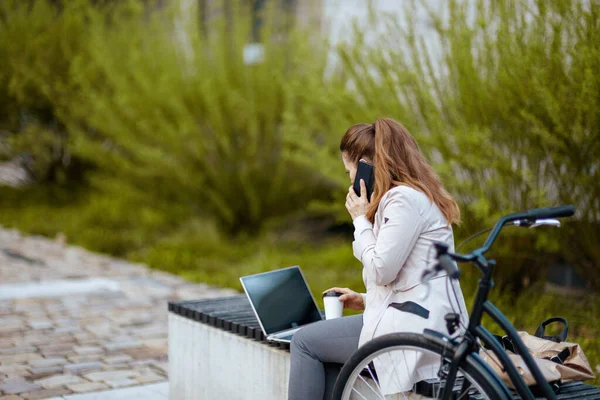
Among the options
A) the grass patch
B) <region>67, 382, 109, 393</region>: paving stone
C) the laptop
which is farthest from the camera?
the grass patch

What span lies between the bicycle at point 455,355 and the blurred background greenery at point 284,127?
273 cm

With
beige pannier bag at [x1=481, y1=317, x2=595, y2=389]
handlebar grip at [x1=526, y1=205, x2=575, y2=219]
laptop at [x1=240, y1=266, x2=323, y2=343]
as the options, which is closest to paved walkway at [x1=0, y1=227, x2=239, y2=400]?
laptop at [x1=240, y1=266, x2=323, y2=343]

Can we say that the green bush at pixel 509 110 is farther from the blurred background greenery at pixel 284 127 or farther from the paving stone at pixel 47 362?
the paving stone at pixel 47 362

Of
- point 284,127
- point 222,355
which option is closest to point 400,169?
point 222,355

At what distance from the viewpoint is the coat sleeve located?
9.38ft

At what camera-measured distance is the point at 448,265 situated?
7.75 ft

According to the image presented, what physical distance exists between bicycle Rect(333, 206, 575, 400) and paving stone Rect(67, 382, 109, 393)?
235 cm

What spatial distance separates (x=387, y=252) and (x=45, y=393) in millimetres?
2757

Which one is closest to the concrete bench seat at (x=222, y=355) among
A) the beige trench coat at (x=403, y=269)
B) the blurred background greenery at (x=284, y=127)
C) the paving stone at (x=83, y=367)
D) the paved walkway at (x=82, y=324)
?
the paved walkway at (x=82, y=324)

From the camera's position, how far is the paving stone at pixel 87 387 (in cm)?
472

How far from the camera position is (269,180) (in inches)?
438

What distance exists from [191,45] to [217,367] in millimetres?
7785

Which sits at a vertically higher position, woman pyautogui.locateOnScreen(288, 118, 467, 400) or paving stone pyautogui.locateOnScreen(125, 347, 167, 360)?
woman pyautogui.locateOnScreen(288, 118, 467, 400)

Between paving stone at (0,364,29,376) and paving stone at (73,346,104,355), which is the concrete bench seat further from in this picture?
paving stone at (73,346,104,355)
